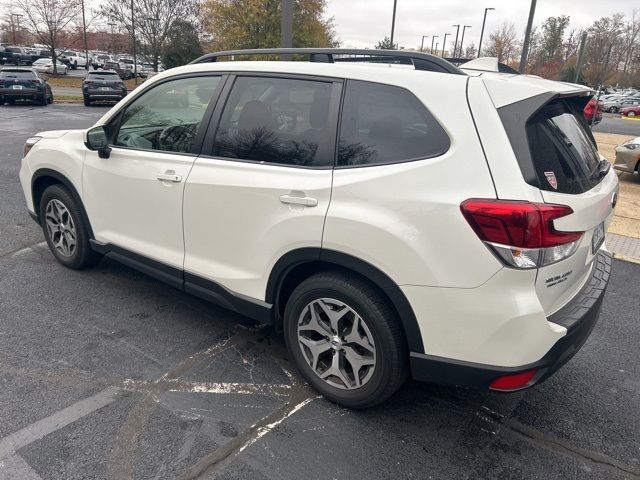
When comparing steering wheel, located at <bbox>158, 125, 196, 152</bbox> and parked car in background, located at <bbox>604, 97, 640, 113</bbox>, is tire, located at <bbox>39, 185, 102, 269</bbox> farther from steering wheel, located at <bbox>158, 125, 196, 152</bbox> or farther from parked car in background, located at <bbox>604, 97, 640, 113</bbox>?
parked car in background, located at <bbox>604, 97, 640, 113</bbox>

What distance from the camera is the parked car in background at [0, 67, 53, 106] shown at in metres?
19.4

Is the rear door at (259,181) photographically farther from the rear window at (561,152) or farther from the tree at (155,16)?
the tree at (155,16)

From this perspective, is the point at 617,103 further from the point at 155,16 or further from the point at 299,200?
the point at 299,200

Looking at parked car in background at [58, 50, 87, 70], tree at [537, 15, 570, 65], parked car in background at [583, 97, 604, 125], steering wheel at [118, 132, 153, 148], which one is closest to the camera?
parked car in background at [583, 97, 604, 125]

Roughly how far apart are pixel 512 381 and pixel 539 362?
146 millimetres

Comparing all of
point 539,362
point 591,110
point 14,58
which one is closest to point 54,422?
point 539,362

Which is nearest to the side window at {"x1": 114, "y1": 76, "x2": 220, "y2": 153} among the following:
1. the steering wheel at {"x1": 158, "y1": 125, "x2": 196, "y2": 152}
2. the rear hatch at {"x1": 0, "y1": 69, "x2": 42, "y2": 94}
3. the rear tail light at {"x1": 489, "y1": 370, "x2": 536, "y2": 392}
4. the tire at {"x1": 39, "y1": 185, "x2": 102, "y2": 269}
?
the steering wheel at {"x1": 158, "y1": 125, "x2": 196, "y2": 152}

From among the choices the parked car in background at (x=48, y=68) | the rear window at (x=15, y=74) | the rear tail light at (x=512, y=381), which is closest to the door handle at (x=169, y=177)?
the rear tail light at (x=512, y=381)

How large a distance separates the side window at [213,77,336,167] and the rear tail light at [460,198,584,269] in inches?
33.1

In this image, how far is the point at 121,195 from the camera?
3586 millimetres

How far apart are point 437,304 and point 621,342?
2207mm

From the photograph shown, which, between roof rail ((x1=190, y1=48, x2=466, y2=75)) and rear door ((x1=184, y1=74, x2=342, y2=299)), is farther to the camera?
rear door ((x1=184, y1=74, x2=342, y2=299))

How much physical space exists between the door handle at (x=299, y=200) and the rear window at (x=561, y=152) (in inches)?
41.0

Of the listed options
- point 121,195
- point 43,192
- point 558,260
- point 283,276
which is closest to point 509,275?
point 558,260
